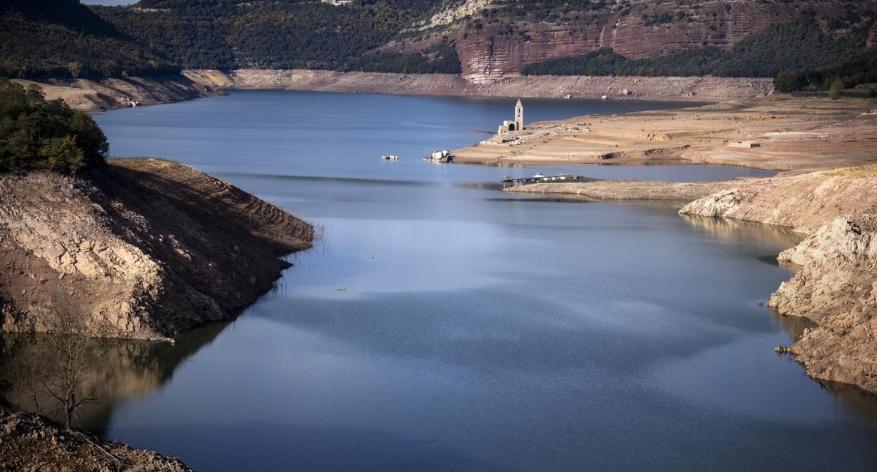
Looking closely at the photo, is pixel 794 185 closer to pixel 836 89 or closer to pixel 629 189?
pixel 629 189

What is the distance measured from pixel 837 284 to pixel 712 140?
58192 millimetres

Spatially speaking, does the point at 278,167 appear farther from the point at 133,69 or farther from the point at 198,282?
the point at 133,69

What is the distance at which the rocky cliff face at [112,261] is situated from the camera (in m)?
34.9

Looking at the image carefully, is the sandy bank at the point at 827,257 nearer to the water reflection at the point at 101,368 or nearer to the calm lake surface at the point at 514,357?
the calm lake surface at the point at 514,357

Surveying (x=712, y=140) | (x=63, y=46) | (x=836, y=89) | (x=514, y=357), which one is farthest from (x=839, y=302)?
(x=63, y=46)

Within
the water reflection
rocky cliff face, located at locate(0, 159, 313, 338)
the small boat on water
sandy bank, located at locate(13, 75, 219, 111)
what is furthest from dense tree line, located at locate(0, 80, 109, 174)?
sandy bank, located at locate(13, 75, 219, 111)

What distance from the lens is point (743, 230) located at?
57188mm

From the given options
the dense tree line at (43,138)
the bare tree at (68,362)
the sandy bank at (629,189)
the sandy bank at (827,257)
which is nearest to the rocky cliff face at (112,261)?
the bare tree at (68,362)

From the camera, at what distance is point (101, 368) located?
105ft

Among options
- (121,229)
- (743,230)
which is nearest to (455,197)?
(743,230)

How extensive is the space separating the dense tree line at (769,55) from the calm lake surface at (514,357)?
12272 centimetres

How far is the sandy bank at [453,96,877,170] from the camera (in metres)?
83.6

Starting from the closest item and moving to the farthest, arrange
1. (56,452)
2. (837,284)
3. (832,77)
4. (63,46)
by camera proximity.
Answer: (56,452) < (837,284) < (832,77) < (63,46)

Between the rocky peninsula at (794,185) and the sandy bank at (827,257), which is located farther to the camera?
the rocky peninsula at (794,185)
